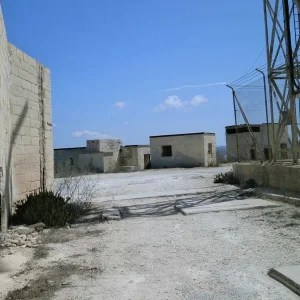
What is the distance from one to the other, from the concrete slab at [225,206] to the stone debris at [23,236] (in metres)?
3.09

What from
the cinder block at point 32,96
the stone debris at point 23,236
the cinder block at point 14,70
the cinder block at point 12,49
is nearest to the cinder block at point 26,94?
the cinder block at point 32,96

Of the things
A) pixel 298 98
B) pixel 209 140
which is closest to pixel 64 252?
pixel 298 98

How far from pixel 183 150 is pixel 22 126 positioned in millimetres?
23646

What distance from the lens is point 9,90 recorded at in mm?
Result: 7461

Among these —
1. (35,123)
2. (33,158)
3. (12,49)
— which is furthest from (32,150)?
(12,49)

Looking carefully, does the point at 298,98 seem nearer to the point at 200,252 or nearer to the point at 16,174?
the point at 200,252

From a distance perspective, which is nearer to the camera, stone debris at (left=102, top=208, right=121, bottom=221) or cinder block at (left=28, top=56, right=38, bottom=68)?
stone debris at (left=102, top=208, right=121, bottom=221)

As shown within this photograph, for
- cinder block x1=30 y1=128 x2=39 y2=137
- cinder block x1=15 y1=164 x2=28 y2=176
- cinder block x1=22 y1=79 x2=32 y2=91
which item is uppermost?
cinder block x1=22 y1=79 x2=32 y2=91

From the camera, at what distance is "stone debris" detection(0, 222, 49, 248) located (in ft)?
17.7

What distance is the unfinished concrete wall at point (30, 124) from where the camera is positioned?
25.6 ft

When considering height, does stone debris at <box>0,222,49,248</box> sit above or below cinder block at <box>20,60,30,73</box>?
below

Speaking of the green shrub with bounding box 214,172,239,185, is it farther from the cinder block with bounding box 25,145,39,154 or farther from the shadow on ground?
the cinder block with bounding box 25,145,39,154

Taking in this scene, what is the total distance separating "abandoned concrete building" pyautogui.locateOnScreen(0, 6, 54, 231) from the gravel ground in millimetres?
1744

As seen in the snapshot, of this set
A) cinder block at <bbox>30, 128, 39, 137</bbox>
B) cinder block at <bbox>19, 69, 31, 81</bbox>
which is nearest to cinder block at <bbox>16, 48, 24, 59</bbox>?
cinder block at <bbox>19, 69, 31, 81</bbox>
